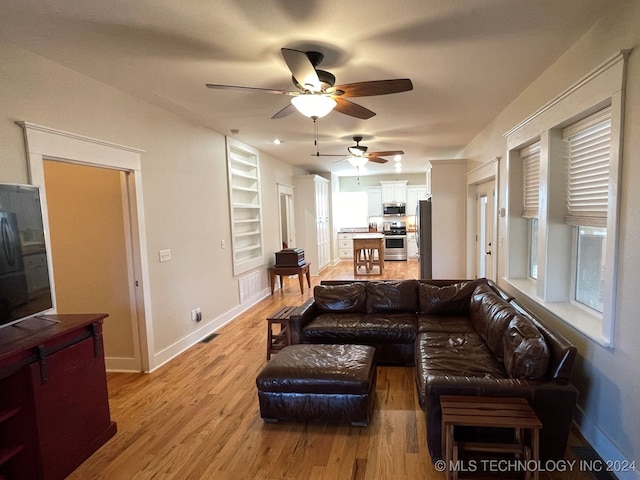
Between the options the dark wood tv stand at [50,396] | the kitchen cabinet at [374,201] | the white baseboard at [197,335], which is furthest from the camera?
the kitchen cabinet at [374,201]

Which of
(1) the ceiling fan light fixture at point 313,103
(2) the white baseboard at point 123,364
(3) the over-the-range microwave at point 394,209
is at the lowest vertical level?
(2) the white baseboard at point 123,364

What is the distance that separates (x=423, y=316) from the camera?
141 inches

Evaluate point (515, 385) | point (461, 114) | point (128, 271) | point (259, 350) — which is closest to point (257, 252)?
point (259, 350)

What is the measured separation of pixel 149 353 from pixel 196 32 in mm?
2826

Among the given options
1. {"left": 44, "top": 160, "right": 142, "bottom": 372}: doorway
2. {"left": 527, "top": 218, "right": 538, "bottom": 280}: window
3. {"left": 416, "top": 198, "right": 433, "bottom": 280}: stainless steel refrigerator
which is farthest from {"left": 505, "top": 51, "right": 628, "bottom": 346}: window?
{"left": 44, "top": 160, "right": 142, "bottom": 372}: doorway

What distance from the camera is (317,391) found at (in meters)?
2.39

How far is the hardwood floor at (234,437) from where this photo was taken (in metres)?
2.07

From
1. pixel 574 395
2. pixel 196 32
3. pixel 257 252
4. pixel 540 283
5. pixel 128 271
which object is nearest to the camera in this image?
pixel 574 395

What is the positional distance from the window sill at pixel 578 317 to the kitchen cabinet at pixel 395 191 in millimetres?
7275

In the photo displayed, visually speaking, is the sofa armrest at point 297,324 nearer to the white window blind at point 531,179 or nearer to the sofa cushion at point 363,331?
the sofa cushion at point 363,331

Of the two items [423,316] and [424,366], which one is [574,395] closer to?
[424,366]

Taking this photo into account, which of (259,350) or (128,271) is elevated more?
(128,271)

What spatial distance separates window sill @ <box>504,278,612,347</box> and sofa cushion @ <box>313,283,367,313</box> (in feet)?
5.11

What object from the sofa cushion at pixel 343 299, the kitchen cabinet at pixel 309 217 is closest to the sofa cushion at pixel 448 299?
the sofa cushion at pixel 343 299
